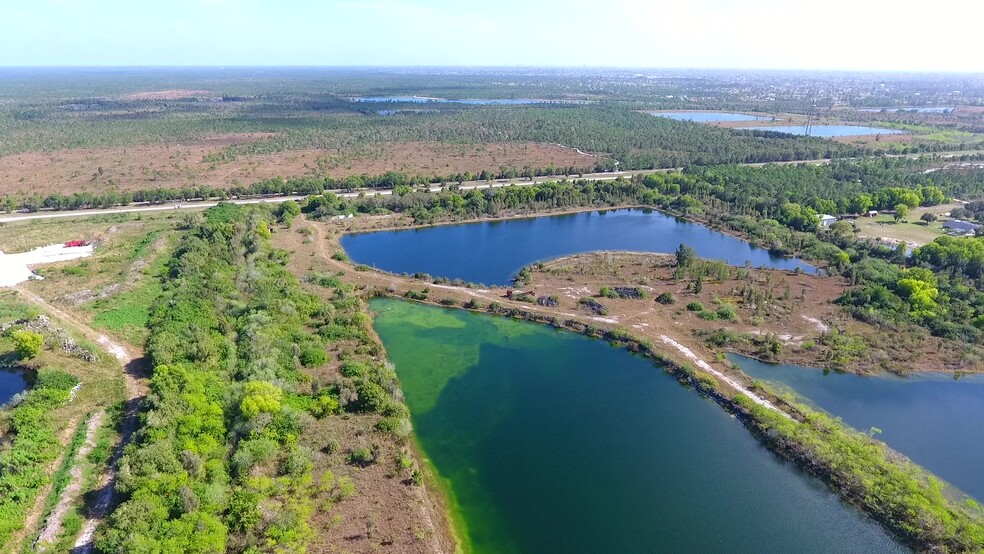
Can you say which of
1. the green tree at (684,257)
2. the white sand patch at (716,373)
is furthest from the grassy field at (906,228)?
the white sand patch at (716,373)

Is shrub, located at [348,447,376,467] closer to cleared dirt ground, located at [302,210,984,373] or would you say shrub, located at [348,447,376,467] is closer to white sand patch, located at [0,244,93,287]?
cleared dirt ground, located at [302,210,984,373]

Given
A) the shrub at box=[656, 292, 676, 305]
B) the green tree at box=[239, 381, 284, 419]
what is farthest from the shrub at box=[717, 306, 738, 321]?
the green tree at box=[239, 381, 284, 419]

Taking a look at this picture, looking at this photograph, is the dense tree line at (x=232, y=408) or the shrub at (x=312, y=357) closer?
the dense tree line at (x=232, y=408)

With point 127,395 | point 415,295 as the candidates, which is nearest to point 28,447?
point 127,395

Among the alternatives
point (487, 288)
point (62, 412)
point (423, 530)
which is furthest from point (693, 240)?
point (62, 412)

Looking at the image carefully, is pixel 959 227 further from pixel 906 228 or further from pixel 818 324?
pixel 818 324

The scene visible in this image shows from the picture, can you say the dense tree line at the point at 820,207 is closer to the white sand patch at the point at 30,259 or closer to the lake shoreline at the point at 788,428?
the lake shoreline at the point at 788,428
